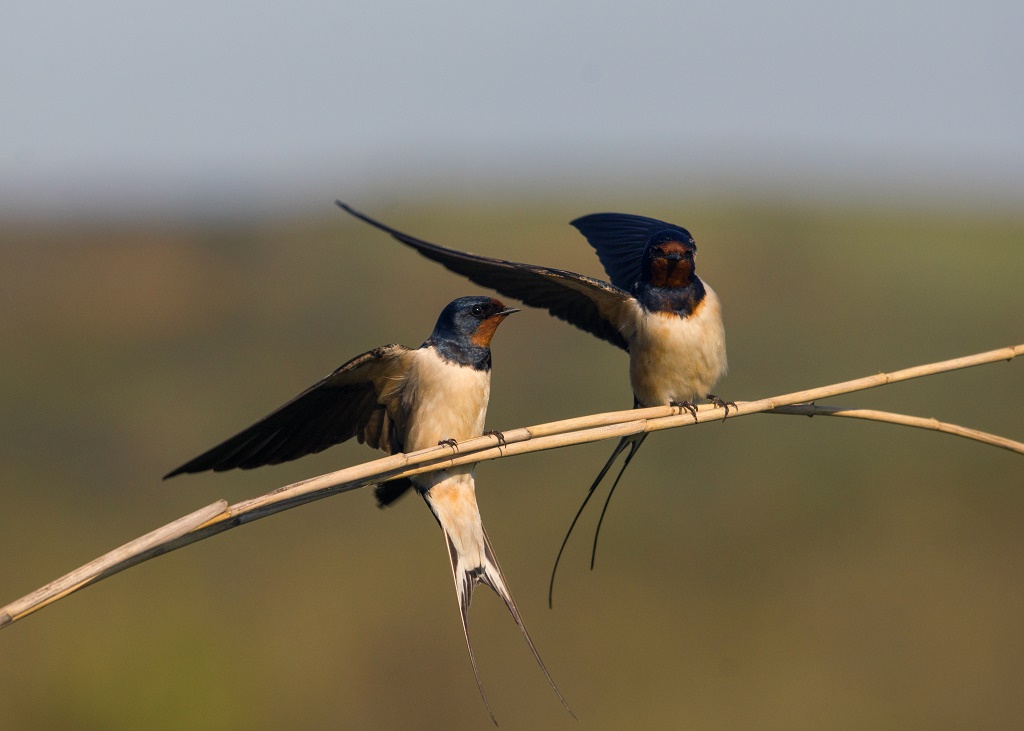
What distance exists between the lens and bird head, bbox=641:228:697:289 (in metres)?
3.34

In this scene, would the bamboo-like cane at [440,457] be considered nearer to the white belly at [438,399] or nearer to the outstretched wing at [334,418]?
the outstretched wing at [334,418]

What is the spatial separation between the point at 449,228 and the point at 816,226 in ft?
34.7

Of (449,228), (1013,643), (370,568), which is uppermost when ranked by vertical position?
(449,228)

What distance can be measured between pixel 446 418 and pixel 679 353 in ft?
2.34

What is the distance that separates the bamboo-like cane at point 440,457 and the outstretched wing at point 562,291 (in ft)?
1.75

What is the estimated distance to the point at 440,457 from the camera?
86.3 inches

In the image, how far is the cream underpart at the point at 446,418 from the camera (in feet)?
10.3

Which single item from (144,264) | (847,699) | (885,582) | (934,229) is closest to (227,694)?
(847,699)

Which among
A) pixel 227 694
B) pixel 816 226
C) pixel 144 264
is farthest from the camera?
pixel 816 226

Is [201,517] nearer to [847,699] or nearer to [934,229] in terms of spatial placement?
[847,699]

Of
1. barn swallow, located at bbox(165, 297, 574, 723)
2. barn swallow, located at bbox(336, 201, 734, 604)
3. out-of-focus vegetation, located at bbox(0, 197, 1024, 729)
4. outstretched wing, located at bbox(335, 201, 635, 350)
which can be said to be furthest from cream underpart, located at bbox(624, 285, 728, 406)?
out-of-focus vegetation, located at bbox(0, 197, 1024, 729)

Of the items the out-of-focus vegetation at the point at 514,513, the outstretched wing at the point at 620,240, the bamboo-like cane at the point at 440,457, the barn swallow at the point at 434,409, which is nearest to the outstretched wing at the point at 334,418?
the barn swallow at the point at 434,409

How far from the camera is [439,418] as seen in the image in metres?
3.15

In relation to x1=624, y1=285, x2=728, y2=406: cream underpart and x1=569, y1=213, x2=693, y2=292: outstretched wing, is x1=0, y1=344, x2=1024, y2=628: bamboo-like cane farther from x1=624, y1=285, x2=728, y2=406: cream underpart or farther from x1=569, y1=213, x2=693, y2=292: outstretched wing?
x1=569, y1=213, x2=693, y2=292: outstretched wing
